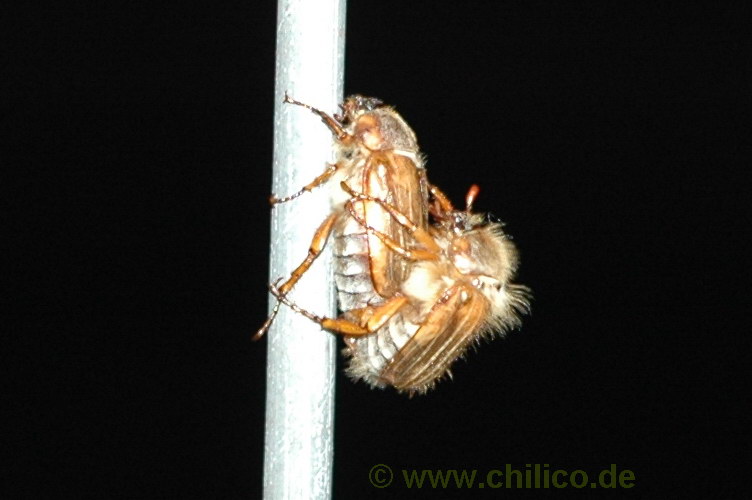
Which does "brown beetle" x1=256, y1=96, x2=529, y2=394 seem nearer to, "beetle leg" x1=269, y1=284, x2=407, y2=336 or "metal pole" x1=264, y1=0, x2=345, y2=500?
"beetle leg" x1=269, y1=284, x2=407, y2=336

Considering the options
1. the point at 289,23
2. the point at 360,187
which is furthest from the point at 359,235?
the point at 289,23

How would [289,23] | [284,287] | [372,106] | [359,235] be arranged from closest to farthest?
[289,23] → [284,287] → [359,235] → [372,106]

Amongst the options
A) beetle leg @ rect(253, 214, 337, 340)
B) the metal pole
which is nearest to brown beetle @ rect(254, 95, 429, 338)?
beetle leg @ rect(253, 214, 337, 340)

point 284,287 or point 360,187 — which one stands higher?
point 360,187

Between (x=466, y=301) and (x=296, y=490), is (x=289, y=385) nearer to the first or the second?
(x=296, y=490)

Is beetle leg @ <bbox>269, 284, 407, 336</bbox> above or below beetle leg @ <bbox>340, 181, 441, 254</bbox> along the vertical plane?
below

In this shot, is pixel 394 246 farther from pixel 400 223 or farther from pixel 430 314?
pixel 430 314

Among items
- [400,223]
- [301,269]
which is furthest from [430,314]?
[301,269]

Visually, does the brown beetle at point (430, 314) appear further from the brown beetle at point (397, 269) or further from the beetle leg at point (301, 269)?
the beetle leg at point (301, 269)
